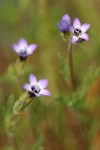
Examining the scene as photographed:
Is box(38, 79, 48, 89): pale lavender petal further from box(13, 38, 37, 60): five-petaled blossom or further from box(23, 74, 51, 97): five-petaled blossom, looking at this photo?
box(13, 38, 37, 60): five-petaled blossom

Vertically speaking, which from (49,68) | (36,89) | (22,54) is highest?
(49,68)

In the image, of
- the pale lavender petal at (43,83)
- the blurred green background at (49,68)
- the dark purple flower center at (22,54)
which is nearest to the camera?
the pale lavender petal at (43,83)

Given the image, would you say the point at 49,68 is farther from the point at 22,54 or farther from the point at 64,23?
the point at 64,23

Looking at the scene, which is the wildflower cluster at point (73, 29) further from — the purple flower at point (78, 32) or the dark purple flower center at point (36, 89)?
the dark purple flower center at point (36, 89)

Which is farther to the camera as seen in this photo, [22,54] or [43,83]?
[22,54]

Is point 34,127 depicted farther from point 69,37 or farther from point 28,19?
point 28,19

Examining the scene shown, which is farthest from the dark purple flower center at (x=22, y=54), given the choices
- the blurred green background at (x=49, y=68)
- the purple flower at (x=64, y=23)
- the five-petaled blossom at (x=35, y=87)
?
the purple flower at (x=64, y=23)

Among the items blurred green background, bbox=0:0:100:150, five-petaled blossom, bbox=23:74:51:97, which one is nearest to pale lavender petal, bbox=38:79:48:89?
five-petaled blossom, bbox=23:74:51:97

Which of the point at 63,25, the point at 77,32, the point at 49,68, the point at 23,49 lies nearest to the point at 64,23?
the point at 63,25

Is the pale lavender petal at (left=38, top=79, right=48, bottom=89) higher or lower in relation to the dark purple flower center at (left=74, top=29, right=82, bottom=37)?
lower
